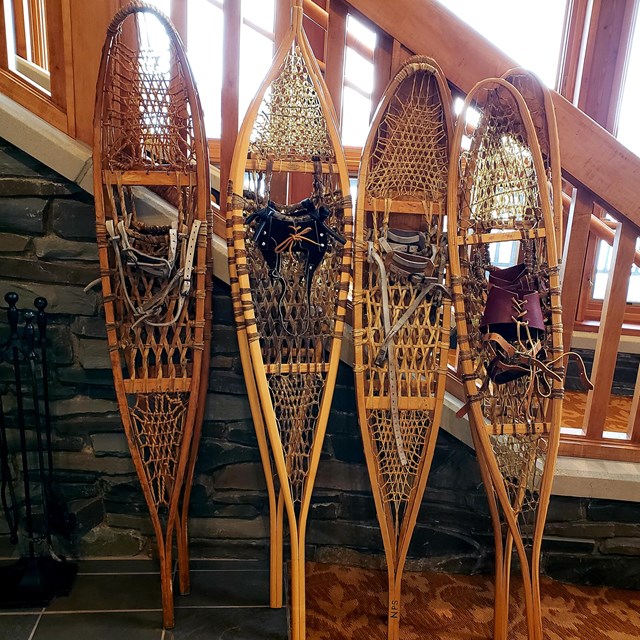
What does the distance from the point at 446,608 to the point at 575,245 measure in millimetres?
1231

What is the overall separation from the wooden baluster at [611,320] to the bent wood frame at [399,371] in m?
0.58

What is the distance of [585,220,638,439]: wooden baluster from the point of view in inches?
68.8

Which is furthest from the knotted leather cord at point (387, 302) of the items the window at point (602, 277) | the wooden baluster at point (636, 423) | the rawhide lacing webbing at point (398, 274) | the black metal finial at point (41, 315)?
the window at point (602, 277)

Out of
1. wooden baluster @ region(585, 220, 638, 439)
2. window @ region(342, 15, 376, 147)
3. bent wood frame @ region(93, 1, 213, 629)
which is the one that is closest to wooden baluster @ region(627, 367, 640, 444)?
wooden baluster @ region(585, 220, 638, 439)

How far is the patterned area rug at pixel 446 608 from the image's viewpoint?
171 cm

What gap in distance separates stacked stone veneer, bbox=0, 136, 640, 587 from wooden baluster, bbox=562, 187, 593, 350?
2.03ft

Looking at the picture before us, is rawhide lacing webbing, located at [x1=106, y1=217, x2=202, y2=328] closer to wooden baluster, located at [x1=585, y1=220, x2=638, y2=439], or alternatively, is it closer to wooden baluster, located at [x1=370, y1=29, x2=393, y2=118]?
wooden baluster, located at [x1=370, y1=29, x2=393, y2=118]

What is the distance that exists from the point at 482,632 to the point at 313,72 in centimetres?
173

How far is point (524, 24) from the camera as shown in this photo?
3.36 m

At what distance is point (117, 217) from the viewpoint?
62.7 inches

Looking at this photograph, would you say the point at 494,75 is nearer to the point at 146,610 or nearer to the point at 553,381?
the point at 553,381

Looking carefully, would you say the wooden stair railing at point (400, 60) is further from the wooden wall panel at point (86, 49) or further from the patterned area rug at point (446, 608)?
the patterned area rug at point (446, 608)

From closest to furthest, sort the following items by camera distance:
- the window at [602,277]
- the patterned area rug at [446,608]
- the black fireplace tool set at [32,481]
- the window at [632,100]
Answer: the black fireplace tool set at [32,481] → the patterned area rug at [446,608] → the window at [632,100] → the window at [602,277]

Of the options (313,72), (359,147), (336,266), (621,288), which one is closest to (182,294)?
(336,266)
